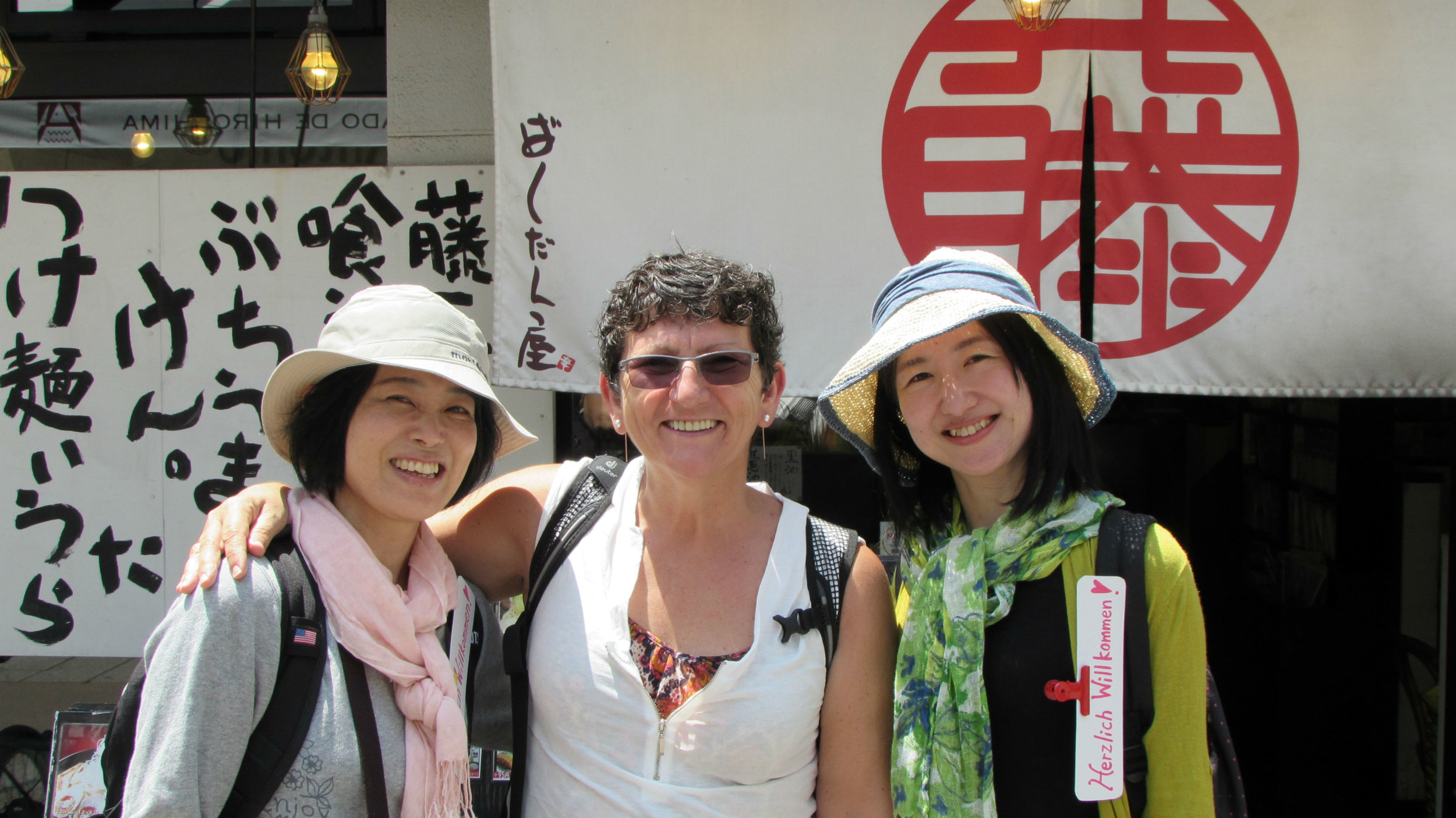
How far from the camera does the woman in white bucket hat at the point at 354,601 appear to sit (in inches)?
54.9

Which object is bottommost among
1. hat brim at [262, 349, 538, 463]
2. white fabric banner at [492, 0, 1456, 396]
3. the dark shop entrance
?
the dark shop entrance

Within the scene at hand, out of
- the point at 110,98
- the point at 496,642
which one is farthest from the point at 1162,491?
the point at 110,98

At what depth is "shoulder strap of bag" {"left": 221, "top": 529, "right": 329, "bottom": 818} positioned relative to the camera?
1.43m

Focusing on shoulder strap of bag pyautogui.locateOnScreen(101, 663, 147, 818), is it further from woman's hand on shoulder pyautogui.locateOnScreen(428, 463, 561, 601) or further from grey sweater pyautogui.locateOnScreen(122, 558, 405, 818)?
woman's hand on shoulder pyautogui.locateOnScreen(428, 463, 561, 601)

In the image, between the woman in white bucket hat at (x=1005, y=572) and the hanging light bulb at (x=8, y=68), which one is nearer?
the woman in white bucket hat at (x=1005, y=572)

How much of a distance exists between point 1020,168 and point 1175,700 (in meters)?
2.08

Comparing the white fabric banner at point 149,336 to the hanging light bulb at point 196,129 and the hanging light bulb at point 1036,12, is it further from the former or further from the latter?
the hanging light bulb at point 1036,12

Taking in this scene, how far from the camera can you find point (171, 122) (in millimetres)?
4500

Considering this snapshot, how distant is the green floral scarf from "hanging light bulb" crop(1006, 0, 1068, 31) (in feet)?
6.36

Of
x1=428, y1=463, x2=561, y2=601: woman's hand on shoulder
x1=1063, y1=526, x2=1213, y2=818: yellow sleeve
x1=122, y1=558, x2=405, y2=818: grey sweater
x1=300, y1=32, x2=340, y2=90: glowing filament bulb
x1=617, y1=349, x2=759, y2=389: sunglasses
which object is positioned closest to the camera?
x1=122, y1=558, x2=405, y2=818: grey sweater

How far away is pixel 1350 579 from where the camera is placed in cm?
402

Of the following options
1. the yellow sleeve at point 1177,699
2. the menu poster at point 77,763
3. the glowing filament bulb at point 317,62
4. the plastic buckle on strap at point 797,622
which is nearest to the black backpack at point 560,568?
the plastic buckle on strap at point 797,622

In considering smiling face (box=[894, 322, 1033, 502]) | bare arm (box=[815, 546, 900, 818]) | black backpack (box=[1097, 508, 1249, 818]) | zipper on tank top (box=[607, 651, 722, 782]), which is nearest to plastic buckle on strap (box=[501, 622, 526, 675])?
zipper on tank top (box=[607, 651, 722, 782])

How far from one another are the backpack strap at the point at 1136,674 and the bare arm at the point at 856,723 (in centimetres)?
43
